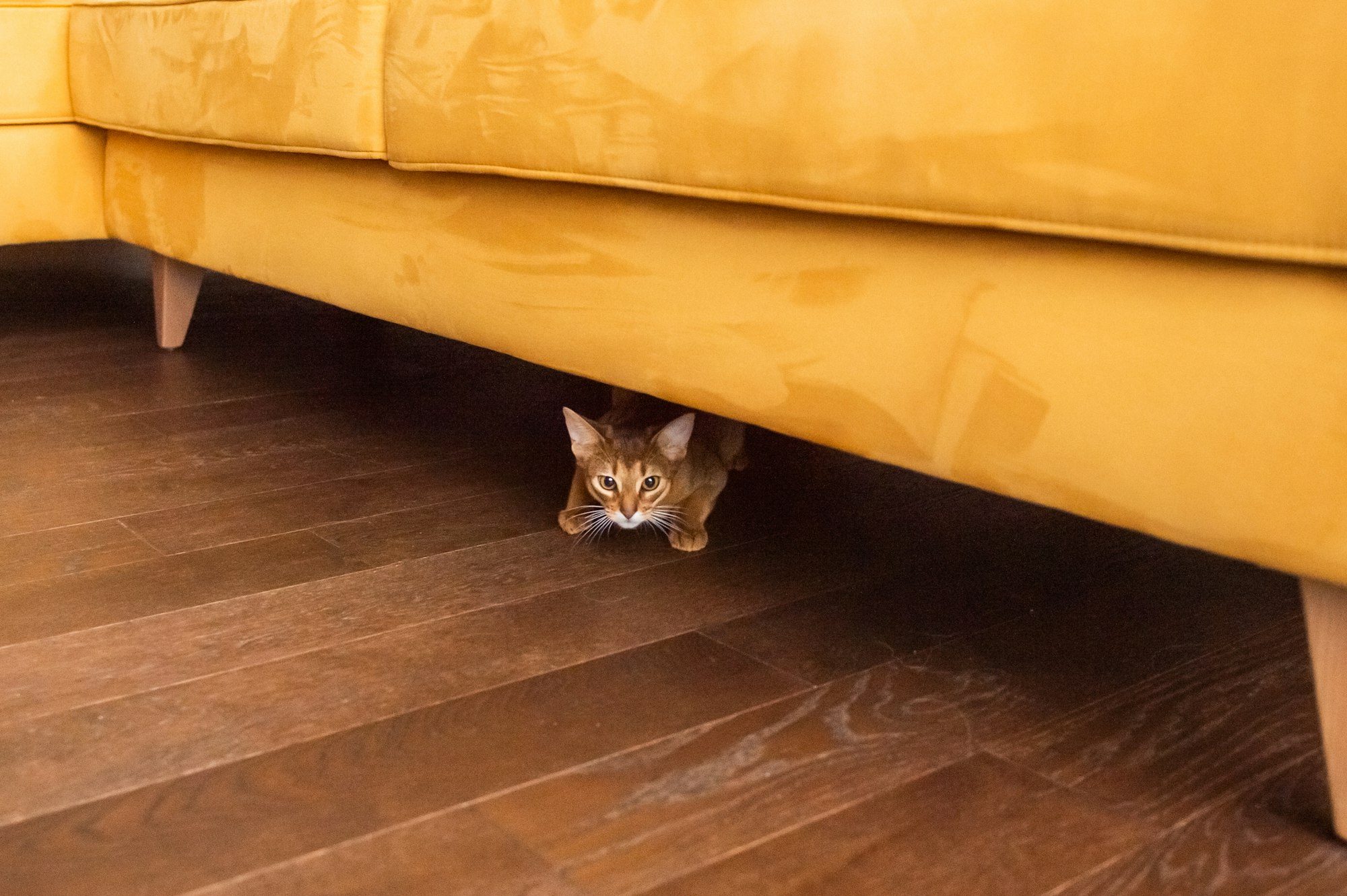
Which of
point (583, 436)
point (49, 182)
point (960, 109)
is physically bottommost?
point (583, 436)

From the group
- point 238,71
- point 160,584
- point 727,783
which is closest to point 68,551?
point 160,584

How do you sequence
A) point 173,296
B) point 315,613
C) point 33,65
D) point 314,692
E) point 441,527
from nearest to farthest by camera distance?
point 314,692 < point 315,613 < point 441,527 < point 33,65 < point 173,296

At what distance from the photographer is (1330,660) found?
2.74 ft

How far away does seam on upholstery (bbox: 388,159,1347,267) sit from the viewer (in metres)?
0.75

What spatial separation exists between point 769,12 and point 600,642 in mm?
546

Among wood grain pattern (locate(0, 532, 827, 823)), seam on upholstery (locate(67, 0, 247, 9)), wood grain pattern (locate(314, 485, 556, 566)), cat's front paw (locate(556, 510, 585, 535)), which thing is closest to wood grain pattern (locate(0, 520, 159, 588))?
wood grain pattern (locate(314, 485, 556, 566))

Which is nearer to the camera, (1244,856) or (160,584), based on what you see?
(1244,856)

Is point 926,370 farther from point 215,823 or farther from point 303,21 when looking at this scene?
point 303,21

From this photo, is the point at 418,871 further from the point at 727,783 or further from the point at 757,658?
the point at 757,658

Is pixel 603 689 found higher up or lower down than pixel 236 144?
lower down

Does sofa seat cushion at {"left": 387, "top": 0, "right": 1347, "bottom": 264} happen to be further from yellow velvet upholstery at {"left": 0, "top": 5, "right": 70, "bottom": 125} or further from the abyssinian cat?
yellow velvet upholstery at {"left": 0, "top": 5, "right": 70, "bottom": 125}

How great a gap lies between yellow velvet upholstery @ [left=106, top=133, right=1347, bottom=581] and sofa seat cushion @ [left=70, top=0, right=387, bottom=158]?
0.28 feet

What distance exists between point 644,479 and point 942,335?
0.54m

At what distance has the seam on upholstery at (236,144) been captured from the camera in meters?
1.42
